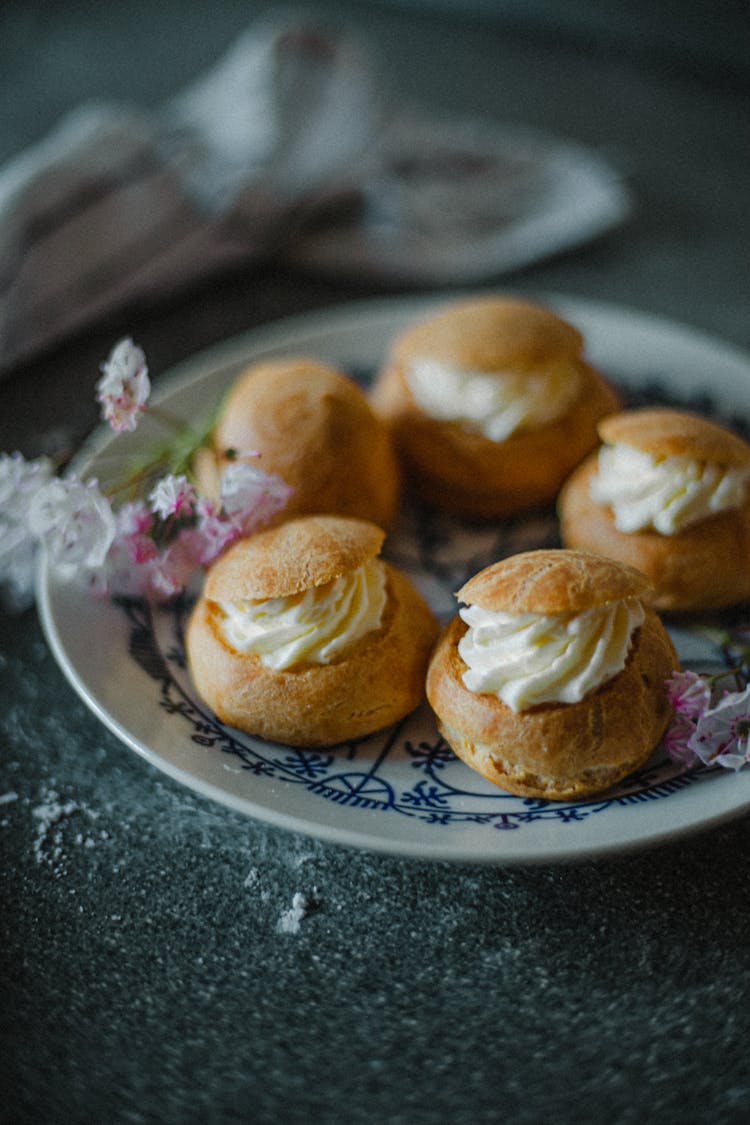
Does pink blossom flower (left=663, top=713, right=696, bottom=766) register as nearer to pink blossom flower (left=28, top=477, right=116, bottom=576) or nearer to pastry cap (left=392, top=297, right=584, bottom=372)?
pastry cap (left=392, top=297, right=584, bottom=372)

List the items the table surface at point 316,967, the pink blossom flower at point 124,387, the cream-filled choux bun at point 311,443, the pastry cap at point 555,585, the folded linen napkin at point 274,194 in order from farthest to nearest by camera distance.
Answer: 1. the folded linen napkin at point 274,194
2. the cream-filled choux bun at point 311,443
3. the pink blossom flower at point 124,387
4. the pastry cap at point 555,585
5. the table surface at point 316,967

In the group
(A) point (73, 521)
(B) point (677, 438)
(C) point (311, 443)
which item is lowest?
(B) point (677, 438)

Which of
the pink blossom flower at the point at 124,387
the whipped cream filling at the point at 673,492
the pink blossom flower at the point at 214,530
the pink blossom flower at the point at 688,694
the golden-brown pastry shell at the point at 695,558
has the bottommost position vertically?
the golden-brown pastry shell at the point at 695,558

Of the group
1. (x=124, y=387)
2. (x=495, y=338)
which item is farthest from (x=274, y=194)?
(x=124, y=387)

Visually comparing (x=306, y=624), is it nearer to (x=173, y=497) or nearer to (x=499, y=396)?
(x=173, y=497)

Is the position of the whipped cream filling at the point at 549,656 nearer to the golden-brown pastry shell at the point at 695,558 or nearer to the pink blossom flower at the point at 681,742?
the pink blossom flower at the point at 681,742

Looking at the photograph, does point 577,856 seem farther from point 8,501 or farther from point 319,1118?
point 8,501

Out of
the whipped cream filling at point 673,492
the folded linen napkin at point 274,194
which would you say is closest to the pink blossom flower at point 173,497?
the whipped cream filling at point 673,492
